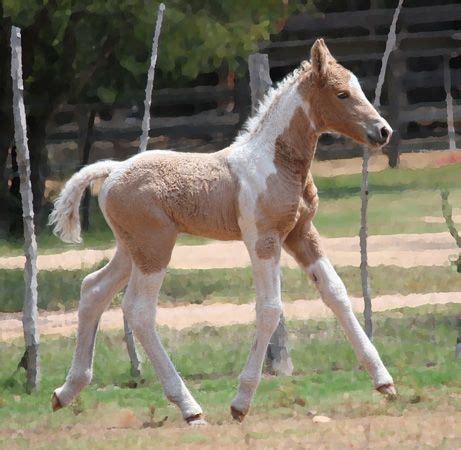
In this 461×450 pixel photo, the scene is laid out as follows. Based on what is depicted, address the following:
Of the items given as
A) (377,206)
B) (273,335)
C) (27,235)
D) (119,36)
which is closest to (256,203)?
(27,235)

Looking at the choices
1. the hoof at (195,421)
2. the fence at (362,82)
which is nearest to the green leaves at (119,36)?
the fence at (362,82)

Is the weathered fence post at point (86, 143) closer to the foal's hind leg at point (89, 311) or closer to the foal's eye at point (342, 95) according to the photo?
the foal's hind leg at point (89, 311)

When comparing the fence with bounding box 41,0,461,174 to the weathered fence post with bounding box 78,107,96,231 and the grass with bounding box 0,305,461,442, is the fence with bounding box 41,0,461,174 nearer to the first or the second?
the weathered fence post with bounding box 78,107,96,231

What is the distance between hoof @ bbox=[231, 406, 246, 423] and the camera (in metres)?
8.77

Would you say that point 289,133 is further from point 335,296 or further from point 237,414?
point 237,414

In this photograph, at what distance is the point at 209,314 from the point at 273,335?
11.1 feet

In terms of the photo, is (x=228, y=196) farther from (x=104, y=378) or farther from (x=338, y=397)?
(x=104, y=378)

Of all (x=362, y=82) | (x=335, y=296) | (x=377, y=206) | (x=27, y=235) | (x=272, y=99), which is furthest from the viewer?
(x=362, y=82)

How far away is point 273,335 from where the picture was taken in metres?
11.4

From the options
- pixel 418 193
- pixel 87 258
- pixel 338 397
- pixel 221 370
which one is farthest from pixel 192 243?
pixel 338 397

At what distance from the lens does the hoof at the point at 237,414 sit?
8773 mm

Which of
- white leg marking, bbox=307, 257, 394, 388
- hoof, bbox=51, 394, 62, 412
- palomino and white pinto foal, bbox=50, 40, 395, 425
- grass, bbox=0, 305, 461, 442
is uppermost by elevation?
palomino and white pinto foal, bbox=50, 40, 395, 425

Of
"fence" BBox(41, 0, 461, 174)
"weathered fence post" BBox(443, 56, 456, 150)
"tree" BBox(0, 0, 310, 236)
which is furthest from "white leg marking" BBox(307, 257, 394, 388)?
"weathered fence post" BBox(443, 56, 456, 150)

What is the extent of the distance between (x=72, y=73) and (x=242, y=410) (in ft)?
40.5
